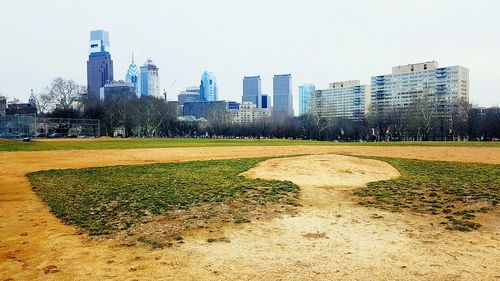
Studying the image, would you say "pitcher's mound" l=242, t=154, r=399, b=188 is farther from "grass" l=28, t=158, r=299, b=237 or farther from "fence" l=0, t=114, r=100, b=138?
"fence" l=0, t=114, r=100, b=138

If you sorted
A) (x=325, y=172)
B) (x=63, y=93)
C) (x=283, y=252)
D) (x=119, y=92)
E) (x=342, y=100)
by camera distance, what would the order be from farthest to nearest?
(x=342, y=100) < (x=119, y=92) < (x=63, y=93) < (x=325, y=172) < (x=283, y=252)

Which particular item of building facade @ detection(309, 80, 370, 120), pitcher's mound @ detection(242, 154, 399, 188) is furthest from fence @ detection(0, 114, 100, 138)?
building facade @ detection(309, 80, 370, 120)

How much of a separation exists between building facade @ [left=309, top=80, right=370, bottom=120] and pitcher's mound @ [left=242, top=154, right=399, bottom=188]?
389 ft

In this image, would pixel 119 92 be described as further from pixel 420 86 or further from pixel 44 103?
pixel 420 86

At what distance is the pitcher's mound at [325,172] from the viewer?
603 inches

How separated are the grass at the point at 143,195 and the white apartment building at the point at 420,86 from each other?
92193mm

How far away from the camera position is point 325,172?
1684cm

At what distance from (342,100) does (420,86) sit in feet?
124

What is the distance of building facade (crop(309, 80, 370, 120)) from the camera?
455 ft

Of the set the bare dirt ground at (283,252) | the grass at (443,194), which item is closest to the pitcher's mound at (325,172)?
the grass at (443,194)

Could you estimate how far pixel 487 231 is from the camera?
8148 millimetres

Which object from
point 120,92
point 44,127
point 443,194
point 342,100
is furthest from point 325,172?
point 342,100

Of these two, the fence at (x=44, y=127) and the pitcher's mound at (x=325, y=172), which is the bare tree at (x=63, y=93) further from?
the pitcher's mound at (x=325, y=172)

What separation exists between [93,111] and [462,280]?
321ft
